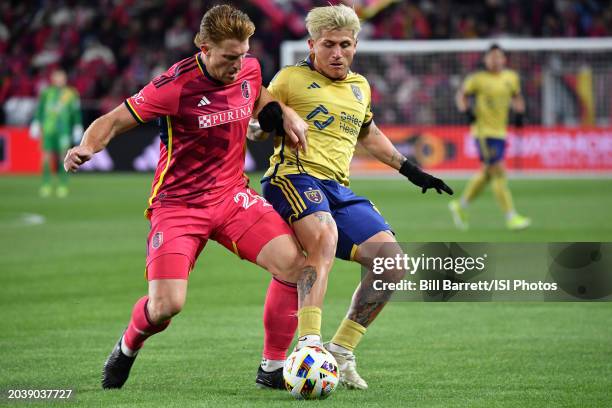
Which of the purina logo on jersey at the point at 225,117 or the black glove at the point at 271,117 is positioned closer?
the purina logo on jersey at the point at 225,117

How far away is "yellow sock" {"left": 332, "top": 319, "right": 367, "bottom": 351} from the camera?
6727 millimetres

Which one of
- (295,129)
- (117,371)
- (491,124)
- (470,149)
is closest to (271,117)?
(295,129)

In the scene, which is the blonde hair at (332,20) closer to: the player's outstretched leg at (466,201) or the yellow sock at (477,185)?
the player's outstretched leg at (466,201)

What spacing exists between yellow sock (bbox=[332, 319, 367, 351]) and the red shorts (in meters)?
0.69

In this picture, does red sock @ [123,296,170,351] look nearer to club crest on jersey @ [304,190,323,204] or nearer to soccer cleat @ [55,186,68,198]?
club crest on jersey @ [304,190,323,204]

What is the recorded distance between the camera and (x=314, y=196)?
664 centimetres

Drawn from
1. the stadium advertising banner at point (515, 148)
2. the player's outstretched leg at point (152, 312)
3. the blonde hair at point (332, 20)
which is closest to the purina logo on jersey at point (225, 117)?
the blonde hair at point (332, 20)

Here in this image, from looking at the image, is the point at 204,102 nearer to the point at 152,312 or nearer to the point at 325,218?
the point at 325,218

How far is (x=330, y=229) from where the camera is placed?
21.4 ft

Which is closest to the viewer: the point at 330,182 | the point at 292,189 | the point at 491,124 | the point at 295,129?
the point at 295,129

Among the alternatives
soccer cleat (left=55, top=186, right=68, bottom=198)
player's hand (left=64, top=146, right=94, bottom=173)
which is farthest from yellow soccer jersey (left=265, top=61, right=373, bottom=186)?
soccer cleat (left=55, top=186, right=68, bottom=198)

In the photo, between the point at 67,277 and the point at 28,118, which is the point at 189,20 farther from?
the point at 67,277

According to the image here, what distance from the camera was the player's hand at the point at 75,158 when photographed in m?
5.93

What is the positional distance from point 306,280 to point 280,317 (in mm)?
321
